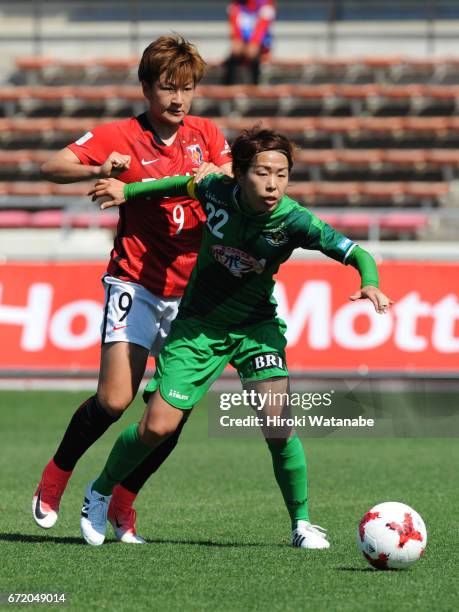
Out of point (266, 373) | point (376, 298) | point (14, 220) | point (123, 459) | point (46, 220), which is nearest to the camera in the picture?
point (376, 298)

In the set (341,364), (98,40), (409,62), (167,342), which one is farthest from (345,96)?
(167,342)

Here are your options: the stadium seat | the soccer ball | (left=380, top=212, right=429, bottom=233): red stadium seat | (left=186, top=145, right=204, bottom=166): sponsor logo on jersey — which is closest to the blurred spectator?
the stadium seat

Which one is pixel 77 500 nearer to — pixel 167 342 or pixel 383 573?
pixel 167 342

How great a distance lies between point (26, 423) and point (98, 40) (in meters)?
11.1

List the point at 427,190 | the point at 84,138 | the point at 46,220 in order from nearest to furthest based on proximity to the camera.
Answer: the point at 84,138 < the point at 46,220 < the point at 427,190

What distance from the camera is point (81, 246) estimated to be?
556 inches

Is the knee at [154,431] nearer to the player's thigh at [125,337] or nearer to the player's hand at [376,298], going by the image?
the player's thigh at [125,337]

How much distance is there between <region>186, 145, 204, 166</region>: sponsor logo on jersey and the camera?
602 cm

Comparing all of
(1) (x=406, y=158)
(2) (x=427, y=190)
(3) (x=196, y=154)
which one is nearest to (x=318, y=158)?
(1) (x=406, y=158)

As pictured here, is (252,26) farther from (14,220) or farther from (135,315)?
(135,315)

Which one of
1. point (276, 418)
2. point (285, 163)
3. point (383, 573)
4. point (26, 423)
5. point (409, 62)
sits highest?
point (409, 62)

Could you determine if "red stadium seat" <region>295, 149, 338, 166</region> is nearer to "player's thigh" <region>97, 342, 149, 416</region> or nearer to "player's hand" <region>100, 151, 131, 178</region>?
"player's hand" <region>100, 151, 131, 178</region>

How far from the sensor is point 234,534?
6.09 meters

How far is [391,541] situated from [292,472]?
80 centimetres
